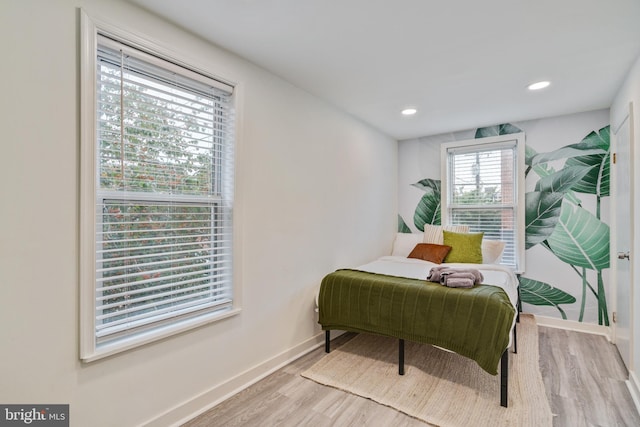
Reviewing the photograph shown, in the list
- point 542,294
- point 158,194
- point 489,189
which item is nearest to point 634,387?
point 542,294

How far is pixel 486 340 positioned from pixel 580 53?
2.07m

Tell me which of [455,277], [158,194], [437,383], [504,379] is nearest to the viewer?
[158,194]

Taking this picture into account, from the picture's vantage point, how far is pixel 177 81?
6.30 ft

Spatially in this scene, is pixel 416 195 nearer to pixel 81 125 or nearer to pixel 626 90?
pixel 626 90

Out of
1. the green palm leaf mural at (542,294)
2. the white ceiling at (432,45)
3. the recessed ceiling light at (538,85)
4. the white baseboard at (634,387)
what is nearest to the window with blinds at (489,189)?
the green palm leaf mural at (542,294)

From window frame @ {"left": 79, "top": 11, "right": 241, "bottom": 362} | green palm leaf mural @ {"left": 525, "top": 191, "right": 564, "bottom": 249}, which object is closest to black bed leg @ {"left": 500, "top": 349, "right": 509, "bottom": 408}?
green palm leaf mural @ {"left": 525, "top": 191, "right": 564, "bottom": 249}

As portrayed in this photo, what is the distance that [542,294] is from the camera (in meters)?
3.62

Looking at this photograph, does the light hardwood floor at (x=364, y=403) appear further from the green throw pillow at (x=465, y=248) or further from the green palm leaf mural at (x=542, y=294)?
the green throw pillow at (x=465, y=248)

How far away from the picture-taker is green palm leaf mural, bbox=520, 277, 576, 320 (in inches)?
138

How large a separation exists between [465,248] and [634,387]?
1.74m

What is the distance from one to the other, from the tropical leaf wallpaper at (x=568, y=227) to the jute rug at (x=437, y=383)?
0.80 m

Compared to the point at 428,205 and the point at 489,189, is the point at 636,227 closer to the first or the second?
the point at 489,189

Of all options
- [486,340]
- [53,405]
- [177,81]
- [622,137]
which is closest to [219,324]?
[53,405]

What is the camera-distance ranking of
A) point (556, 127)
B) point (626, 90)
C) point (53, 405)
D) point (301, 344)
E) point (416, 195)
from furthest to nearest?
point (416, 195) < point (556, 127) < point (301, 344) < point (626, 90) < point (53, 405)
